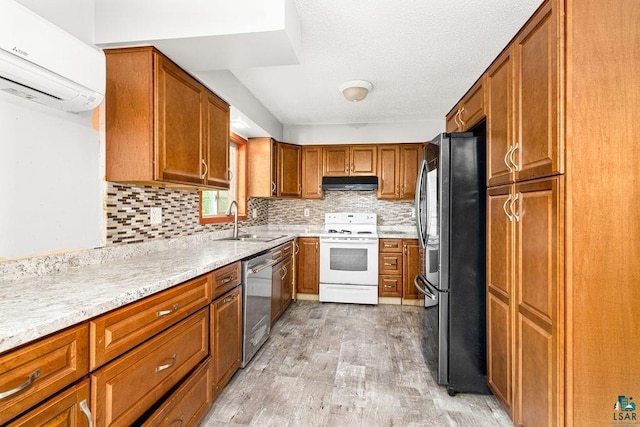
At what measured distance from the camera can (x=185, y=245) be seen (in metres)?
2.46

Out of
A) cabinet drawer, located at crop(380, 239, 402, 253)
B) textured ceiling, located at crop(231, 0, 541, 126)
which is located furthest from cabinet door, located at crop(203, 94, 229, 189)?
cabinet drawer, located at crop(380, 239, 402, 253)

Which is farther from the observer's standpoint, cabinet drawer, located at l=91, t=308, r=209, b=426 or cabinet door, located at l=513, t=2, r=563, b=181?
cabinet door, located at l=513, t=2, r=563, b=181

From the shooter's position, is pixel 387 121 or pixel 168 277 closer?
pixel 168 277

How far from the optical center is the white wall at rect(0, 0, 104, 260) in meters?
1.25

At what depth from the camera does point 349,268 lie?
3.89m

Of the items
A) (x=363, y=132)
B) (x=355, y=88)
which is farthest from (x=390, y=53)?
(x=363, y=132)

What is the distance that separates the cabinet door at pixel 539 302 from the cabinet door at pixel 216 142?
2019 mm

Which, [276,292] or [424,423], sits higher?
[276,292]

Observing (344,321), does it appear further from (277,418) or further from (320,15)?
(320,15)

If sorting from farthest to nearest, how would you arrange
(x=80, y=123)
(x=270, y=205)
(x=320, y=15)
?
(x=270, y=205) → (x=320, y=15) → (x=80, y=123)

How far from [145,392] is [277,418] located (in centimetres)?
85

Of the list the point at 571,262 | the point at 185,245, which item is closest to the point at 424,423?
the point at 571,262

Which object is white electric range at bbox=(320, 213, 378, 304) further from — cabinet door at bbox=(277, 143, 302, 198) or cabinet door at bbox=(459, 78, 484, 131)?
cabinet door at bbox=(459, 78, 484, 131)

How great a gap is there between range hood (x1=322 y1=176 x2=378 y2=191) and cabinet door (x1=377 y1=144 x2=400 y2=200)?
120 millimetres
